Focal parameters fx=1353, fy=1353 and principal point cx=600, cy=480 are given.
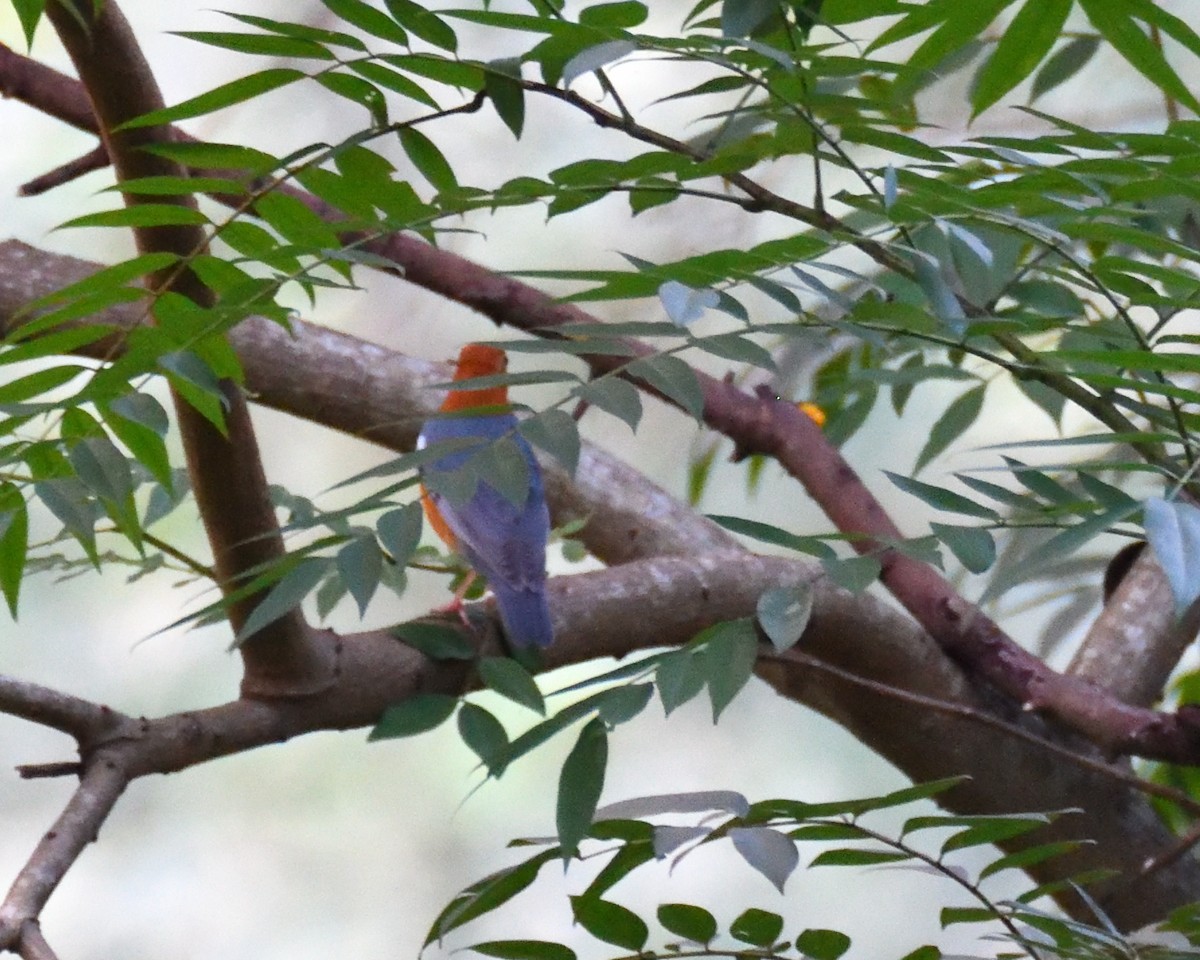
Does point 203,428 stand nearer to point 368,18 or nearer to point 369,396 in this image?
point 368,18

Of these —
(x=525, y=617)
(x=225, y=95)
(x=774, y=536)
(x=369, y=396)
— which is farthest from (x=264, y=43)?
(x=369, y=396)

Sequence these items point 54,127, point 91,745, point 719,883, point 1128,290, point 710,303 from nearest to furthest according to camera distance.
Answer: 1. point 710,303
2. point 1128,290
3. point 91,745
4. point 54,127
5. point 719,883

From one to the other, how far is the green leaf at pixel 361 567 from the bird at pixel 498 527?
8 centimetres

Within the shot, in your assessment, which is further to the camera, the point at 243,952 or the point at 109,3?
the point at 243,952

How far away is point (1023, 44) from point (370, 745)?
2.06 m

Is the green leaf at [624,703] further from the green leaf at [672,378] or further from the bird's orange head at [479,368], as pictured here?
the bird's orange head at [479,368]

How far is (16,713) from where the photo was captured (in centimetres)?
98

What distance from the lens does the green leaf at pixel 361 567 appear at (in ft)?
2.66

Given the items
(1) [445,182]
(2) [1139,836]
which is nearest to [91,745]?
(1) [445,182]

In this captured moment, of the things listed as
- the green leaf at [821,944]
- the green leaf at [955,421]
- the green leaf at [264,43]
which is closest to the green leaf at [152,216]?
the green leaf at [264,43]

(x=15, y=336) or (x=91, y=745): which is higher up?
(x=15, y=336)

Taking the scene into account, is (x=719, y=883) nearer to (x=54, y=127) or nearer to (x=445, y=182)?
(x=54, y=127)

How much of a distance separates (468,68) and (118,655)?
7.51ft

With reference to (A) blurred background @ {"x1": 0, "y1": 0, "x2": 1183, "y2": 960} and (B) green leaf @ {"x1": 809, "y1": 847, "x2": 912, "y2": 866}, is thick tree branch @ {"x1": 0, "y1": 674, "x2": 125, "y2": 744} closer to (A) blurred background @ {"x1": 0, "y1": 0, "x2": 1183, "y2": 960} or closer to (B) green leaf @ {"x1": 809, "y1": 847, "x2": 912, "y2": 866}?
(B) green leaf @ {"x1": 809, "y1": 847, "x2": 912, "y2": 866}
